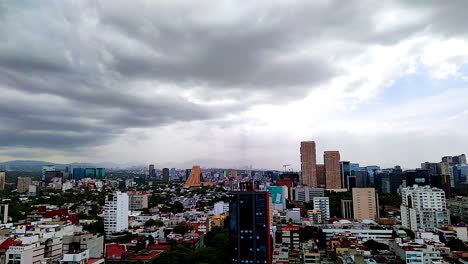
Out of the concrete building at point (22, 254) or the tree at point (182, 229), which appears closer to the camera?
the concrete building at point (22, 254)

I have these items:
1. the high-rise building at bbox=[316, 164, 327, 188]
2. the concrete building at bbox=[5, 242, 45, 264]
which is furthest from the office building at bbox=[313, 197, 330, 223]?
the high-rise building at bbox=[316, 164, 327, 188]

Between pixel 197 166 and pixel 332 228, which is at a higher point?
pixel 197 166

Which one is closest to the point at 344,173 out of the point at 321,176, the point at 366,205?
the point at 321,176

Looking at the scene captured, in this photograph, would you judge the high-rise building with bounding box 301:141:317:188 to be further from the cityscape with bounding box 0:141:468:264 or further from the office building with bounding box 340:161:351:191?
the cityscape with bounding box 0:141:468:264

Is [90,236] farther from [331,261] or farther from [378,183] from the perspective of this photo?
[378,183]

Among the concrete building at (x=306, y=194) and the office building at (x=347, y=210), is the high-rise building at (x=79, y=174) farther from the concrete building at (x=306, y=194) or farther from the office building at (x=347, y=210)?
the office building at (x=347, y=210)

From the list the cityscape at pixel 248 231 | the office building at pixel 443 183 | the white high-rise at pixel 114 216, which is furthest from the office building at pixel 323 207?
the white high-rise at pixel 114 216

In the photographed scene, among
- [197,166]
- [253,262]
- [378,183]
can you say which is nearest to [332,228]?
[253,262]
